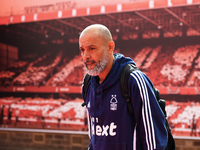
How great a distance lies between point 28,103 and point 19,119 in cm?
35

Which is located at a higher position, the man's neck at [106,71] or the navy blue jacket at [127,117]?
the man's neck at [106,71]

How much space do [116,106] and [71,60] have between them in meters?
3.18

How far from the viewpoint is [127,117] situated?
1.17 metres

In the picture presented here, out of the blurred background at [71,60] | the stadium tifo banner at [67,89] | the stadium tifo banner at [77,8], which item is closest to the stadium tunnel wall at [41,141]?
the blurred background at [71,60]

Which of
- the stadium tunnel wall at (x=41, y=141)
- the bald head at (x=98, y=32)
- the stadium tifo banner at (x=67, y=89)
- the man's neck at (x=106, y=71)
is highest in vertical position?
the bald head at (x=98, y=32)

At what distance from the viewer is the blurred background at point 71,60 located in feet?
12.1

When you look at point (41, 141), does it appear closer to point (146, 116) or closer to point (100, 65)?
point (100, 65)

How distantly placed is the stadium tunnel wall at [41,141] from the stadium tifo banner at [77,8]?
2.09m

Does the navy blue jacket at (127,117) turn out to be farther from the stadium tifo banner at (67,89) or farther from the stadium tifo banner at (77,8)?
the stadium tifo banner at (77,8)

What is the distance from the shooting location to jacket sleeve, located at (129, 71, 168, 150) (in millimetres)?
1122

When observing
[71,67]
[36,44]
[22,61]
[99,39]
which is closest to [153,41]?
[71,67]

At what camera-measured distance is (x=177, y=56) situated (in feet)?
12.3

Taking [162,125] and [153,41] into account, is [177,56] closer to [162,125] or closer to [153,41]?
[153,41]

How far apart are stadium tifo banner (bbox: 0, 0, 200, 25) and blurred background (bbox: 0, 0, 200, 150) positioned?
2cm
